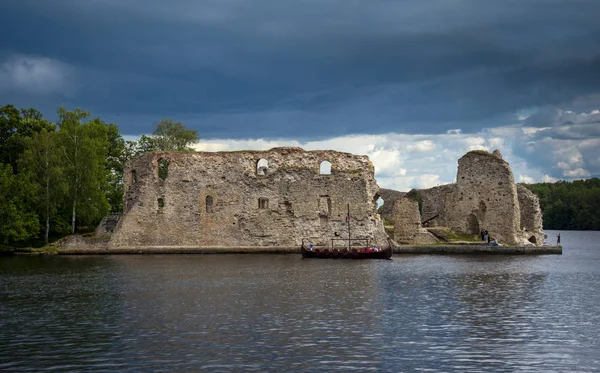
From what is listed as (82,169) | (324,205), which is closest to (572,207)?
(324,205)

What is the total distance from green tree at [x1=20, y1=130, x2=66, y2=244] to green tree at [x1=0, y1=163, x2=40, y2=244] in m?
0.85

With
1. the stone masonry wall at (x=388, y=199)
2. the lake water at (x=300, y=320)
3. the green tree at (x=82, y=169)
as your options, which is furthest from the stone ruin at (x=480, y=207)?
the green tree at (x=82, y=169)

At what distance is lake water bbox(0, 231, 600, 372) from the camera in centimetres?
1493

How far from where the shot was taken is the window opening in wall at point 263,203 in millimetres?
51250

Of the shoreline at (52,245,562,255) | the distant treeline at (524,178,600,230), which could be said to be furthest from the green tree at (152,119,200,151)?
the distant treeline at (524,178,600,230)

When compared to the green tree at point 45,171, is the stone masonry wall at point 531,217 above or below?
below

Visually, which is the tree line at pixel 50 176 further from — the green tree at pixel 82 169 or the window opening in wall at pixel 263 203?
the window opening in wall at pixel 263 203

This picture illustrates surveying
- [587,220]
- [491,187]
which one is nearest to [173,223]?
[491,187]

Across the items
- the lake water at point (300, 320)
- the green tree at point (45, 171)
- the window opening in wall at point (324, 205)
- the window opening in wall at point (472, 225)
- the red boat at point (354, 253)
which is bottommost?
the lake water at point (300, 320)

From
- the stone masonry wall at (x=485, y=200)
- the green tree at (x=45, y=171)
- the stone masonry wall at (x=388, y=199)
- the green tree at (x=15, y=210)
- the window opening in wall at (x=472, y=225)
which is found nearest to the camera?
the green tree at (x=15, y=210)

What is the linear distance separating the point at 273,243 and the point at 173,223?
7.52 metres

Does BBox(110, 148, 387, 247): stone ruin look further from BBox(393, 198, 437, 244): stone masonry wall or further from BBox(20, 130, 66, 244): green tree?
BBox(20, 130, 66, 244): green tree

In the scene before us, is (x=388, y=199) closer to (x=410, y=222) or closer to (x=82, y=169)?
(x=410, y=222)

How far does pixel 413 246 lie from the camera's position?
48.1 m
